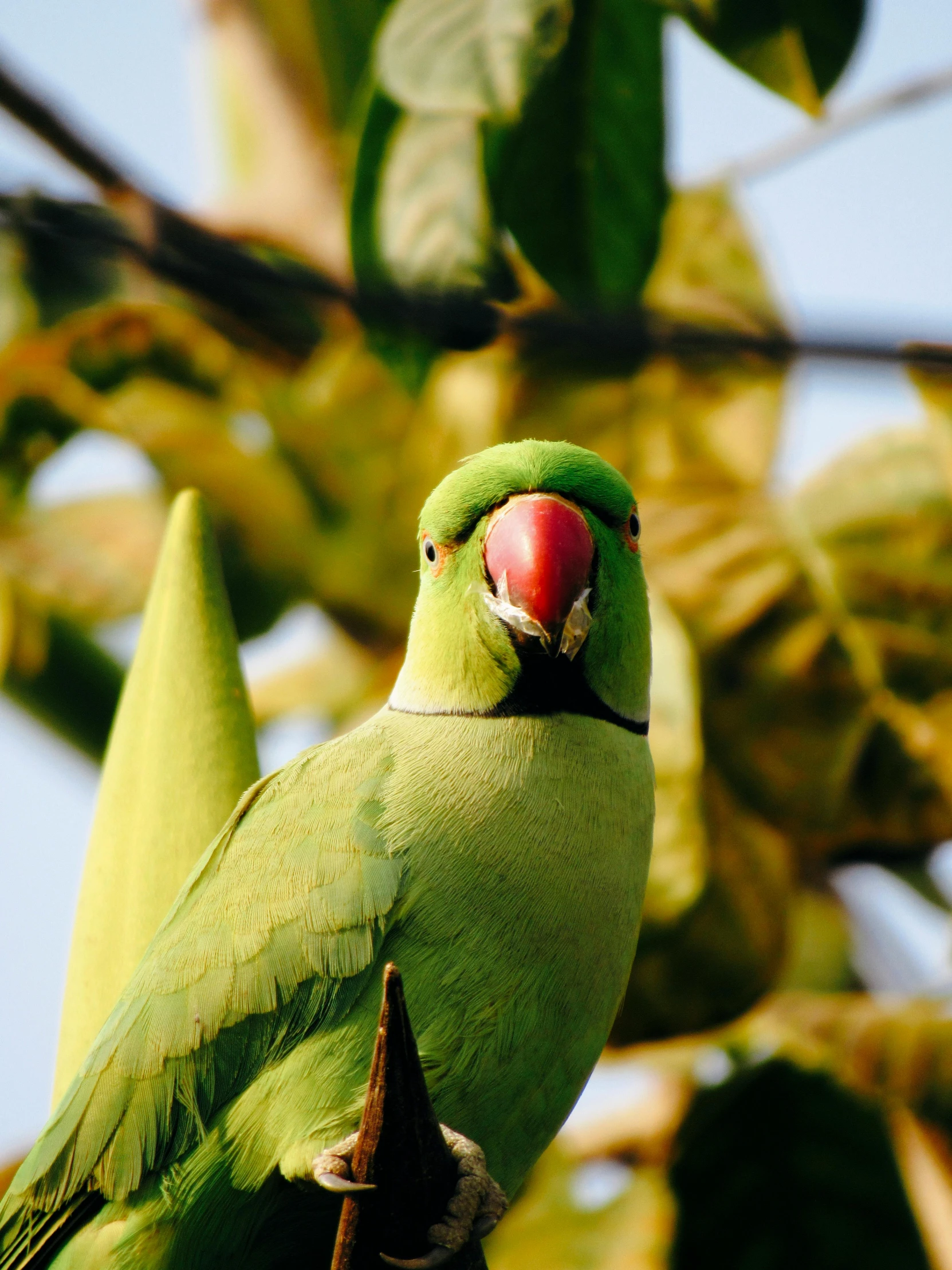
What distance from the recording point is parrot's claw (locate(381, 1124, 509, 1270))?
50.4 inches

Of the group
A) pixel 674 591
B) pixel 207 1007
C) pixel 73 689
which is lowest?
pixel 674 591

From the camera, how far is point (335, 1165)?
1421 millimetres

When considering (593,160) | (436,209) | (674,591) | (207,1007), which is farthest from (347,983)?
(674,591)

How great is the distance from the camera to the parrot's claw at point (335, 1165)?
137 centimetres

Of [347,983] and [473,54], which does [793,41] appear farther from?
[347,983]

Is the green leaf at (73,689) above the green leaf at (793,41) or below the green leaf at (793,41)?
below

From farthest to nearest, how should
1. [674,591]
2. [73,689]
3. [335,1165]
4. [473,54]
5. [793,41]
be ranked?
1. [73,689]
2. [674,591]
3. [793,41]
4. [473,54]
5. [335,1165]

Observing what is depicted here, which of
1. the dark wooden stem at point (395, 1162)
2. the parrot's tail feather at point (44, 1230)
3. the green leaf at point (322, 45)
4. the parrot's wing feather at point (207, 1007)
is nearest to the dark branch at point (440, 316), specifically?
the parrot's wing feather at point (207, 1007)

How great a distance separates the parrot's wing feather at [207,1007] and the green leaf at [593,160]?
43.3 inches

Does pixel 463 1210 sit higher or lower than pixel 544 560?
lower

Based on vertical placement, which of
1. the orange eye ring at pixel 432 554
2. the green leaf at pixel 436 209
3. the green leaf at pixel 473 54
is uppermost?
the green leaf at pixel 473 54

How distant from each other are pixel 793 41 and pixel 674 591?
1592 millimetres

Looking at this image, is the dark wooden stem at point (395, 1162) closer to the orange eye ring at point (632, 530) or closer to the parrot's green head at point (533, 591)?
the parrot's green head at point (533, 591)

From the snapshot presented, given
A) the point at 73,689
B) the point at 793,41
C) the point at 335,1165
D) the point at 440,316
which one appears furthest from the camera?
the point at 73,689
